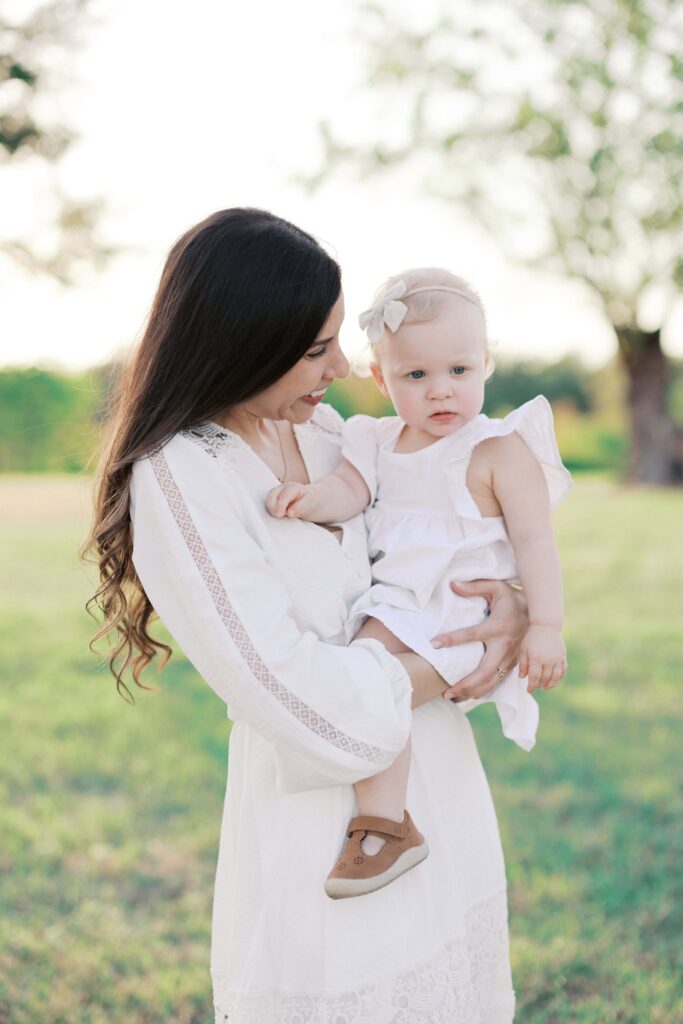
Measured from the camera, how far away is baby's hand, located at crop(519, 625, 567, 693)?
1813 millimetres

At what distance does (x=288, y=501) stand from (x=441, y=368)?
35 centimetres

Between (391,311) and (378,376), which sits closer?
(391,311)

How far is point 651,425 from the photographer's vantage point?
59.9 feet

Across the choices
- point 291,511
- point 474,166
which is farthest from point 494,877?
point 474,166

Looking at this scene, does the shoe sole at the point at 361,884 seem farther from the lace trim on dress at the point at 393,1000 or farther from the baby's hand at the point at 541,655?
the baby's hand at the point at 541,655

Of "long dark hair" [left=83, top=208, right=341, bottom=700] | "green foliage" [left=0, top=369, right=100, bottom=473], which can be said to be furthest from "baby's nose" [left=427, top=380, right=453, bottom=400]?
"green foliage" [left=0, top=369, right=100, bottom=473]

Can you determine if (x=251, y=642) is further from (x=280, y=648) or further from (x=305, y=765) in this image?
(x=305, y=765)

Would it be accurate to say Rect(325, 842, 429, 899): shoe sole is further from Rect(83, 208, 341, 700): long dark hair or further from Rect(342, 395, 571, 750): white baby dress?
Rect(83, 208, 341, 700): long dark hair

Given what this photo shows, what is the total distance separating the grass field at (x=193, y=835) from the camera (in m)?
3.14

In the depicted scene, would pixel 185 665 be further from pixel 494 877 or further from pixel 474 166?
pixel 474 166

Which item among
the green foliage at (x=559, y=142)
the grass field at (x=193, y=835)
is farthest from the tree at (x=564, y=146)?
the grass field at (x=193, y=835)

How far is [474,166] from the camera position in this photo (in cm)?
1608

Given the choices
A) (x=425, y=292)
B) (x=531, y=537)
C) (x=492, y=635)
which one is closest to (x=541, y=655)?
(x=492, y=635)

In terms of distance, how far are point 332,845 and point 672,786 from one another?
11.1ft
